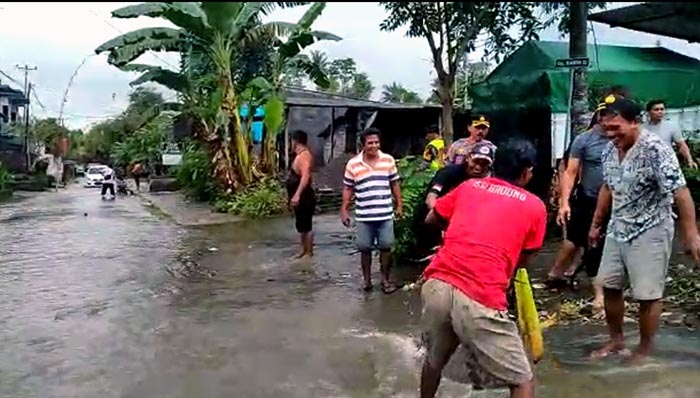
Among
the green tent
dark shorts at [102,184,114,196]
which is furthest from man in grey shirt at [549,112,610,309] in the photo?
dark shorts at [102,184,114,196]

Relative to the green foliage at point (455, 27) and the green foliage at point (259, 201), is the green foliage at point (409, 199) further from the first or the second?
the green foliage at point (259, 201)

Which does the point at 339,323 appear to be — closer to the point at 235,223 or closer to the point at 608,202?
the point at 608,202

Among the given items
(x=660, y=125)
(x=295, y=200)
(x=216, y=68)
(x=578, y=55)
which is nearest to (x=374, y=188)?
(x=295, y=200)

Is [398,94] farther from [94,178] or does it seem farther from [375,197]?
[375,197]

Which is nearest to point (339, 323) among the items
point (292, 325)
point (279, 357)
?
point (292, 325)

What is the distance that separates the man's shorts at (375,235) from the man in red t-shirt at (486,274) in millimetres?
3880

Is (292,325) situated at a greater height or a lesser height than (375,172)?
lesser

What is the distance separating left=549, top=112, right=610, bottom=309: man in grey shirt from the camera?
6.74 m

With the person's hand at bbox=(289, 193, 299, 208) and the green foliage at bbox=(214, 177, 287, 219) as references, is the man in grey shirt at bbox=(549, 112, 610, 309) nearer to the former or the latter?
the person's hand at bbox=(289, 193, 299, 208)

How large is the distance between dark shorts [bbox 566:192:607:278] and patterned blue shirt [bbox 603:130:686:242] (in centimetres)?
167

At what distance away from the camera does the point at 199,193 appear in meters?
21.5

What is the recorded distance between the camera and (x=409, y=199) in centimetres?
890

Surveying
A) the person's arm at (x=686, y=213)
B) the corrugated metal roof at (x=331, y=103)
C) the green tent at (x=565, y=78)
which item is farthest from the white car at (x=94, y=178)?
the person's arm at (x=686, y=213)

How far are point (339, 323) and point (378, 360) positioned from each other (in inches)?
47.8
